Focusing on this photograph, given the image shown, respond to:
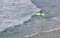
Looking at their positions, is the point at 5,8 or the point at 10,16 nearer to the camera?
the point at 10,16

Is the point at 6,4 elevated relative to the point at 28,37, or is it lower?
elevated

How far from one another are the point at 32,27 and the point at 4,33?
625 mm

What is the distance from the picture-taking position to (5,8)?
4.32m

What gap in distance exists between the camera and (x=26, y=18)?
3.87 metres

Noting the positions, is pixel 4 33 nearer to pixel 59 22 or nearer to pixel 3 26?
pixel 3 26

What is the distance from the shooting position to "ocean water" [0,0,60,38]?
3274 mm

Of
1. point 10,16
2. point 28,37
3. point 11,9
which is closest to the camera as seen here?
point 28,37

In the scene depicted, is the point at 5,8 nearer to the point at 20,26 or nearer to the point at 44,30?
the point at 20,26

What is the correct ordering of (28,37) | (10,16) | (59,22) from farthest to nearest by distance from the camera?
(10,16) < (59,22) < (28,37)

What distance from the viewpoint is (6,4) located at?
14.9ft

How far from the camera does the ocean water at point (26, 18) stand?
10.7ft

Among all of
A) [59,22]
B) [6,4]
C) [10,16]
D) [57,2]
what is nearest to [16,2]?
[6,4]

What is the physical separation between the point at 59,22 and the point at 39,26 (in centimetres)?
50

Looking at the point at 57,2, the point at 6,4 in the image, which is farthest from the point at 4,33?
the point at 57,2
